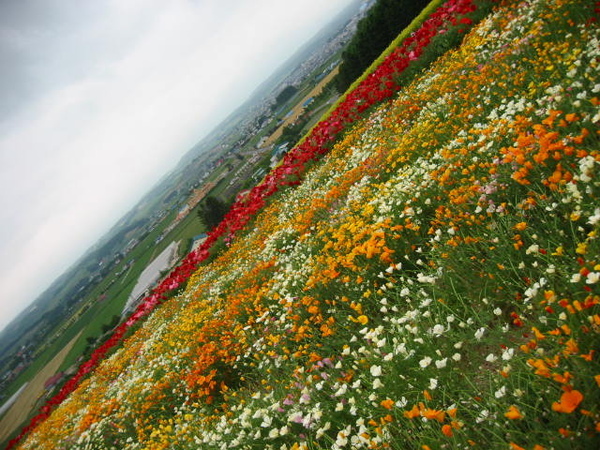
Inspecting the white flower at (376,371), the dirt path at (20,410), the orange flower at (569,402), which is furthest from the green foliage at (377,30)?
the dirt path at (20,410)

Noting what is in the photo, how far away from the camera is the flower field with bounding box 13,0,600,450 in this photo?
227 cm

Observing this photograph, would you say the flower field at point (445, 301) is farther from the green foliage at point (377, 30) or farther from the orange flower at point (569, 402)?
the green foliage at point (377, 30)

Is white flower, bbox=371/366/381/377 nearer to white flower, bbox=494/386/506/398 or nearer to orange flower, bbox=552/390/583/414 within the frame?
white flower, bbox=494/386/506/398

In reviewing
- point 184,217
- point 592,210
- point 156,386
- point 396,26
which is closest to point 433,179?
point 592,210

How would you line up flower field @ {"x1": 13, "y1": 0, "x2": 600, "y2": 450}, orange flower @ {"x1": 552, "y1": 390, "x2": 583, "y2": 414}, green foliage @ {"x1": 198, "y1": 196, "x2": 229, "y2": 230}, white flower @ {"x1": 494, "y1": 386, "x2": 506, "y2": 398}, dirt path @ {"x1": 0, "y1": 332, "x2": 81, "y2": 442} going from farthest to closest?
dirt path @ {"x1": 0, "y1": 332, "x2": 81, "y2": 442} < green foliage @ {"x1": 198, "y1": 196, "x2": 229, "y2": 230} < flower field @ {"x1": 13, "y1": 0, "x2": 600, "y2": 450} < white flower @ {"x1": 494, "y1": 386, "x2": 506, "y2": 398} < orange flower @ {"x1": 552, "y1": 390, "x2": 583, "y2": 414}

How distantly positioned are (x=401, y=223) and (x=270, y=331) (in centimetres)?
299

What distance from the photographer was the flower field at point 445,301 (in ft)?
7.45

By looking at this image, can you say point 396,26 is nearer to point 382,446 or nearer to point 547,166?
point 547,166

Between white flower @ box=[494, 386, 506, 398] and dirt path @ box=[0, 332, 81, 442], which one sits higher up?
white flower @ box=[494, 386, 506, 398]

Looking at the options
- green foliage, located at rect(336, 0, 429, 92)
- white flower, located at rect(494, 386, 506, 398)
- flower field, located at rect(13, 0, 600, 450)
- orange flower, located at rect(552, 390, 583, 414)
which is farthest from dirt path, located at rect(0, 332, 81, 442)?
orange flower, located at rect(552, 390, 583, 414)

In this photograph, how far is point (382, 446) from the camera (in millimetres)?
2611

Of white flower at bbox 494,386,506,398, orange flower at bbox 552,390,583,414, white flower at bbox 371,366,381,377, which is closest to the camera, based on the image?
orange flower at bbox 552,390,583,414

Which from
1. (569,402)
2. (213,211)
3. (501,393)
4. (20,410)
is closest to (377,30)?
(501,393)

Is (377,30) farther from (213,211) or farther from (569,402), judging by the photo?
(213,211)
